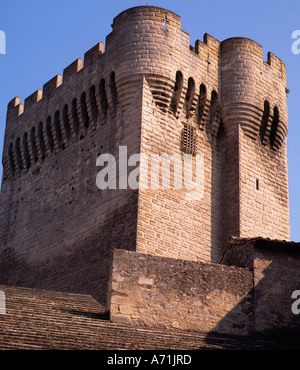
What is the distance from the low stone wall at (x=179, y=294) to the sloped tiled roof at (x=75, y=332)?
243 mm

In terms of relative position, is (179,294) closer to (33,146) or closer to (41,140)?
(41,140)

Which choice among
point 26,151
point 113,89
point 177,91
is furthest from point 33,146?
point 177,91

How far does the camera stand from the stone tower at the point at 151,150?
60.1 ft

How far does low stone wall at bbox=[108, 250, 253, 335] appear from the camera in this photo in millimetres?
12555

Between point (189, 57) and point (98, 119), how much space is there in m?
2.89

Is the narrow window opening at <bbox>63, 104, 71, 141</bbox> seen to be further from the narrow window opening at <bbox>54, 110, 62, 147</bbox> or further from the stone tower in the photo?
the narrow window opening at <bbox>54, 110, 62, 147</bbox>

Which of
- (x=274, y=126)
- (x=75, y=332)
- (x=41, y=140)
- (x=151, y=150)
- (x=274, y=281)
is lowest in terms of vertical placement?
(x=75, y=332)

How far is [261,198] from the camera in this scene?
1994 centimetres

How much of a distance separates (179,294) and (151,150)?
6.22 metres

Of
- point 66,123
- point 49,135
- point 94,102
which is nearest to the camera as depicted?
point 94,102

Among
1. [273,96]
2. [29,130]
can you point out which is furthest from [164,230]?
[29,130]

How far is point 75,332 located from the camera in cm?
1130

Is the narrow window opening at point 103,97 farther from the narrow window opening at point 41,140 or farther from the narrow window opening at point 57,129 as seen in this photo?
the narrow window opening at point 41,140

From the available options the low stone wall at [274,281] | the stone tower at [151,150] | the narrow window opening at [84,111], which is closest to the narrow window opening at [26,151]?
the stone tower at [151,150]
